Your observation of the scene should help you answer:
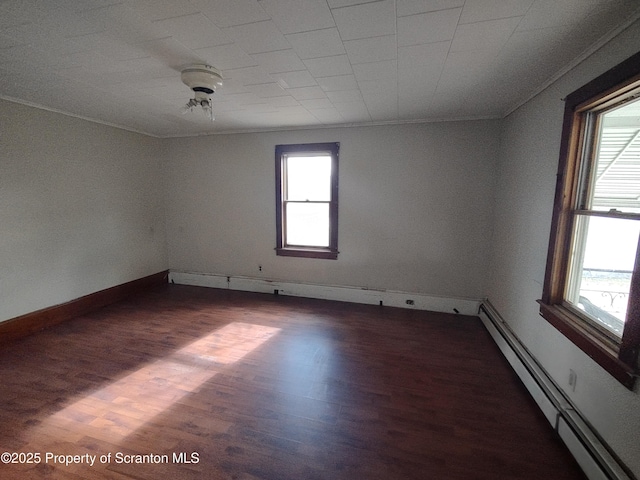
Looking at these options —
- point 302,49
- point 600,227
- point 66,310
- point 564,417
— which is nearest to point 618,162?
point 600,227

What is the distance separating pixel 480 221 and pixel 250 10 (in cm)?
326

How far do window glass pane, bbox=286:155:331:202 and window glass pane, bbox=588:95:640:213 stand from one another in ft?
9.03

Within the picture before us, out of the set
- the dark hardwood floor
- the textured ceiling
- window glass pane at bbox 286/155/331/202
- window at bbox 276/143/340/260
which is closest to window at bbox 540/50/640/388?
the textured ceiling

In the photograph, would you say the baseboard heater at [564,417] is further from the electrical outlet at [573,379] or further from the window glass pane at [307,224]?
the window glass pane at [307,224]

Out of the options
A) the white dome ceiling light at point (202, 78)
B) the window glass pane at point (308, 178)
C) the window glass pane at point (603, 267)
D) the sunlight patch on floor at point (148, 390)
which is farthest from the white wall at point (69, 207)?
the window glass pane at point (603, 267)

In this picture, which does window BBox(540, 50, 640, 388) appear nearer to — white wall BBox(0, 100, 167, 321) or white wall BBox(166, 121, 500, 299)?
white wall BBox(166, 121, 500, 299)

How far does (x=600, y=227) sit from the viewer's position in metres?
1.68

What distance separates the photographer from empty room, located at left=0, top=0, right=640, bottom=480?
58.7 inches

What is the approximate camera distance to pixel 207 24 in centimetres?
153

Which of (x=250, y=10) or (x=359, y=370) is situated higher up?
(x=250, y=10)

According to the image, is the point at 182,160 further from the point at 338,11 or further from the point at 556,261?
the point at 556,261

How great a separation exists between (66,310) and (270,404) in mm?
3105

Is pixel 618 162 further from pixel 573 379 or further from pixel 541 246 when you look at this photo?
pixel 573 379

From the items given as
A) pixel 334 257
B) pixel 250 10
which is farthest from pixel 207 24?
pixel 334 257
